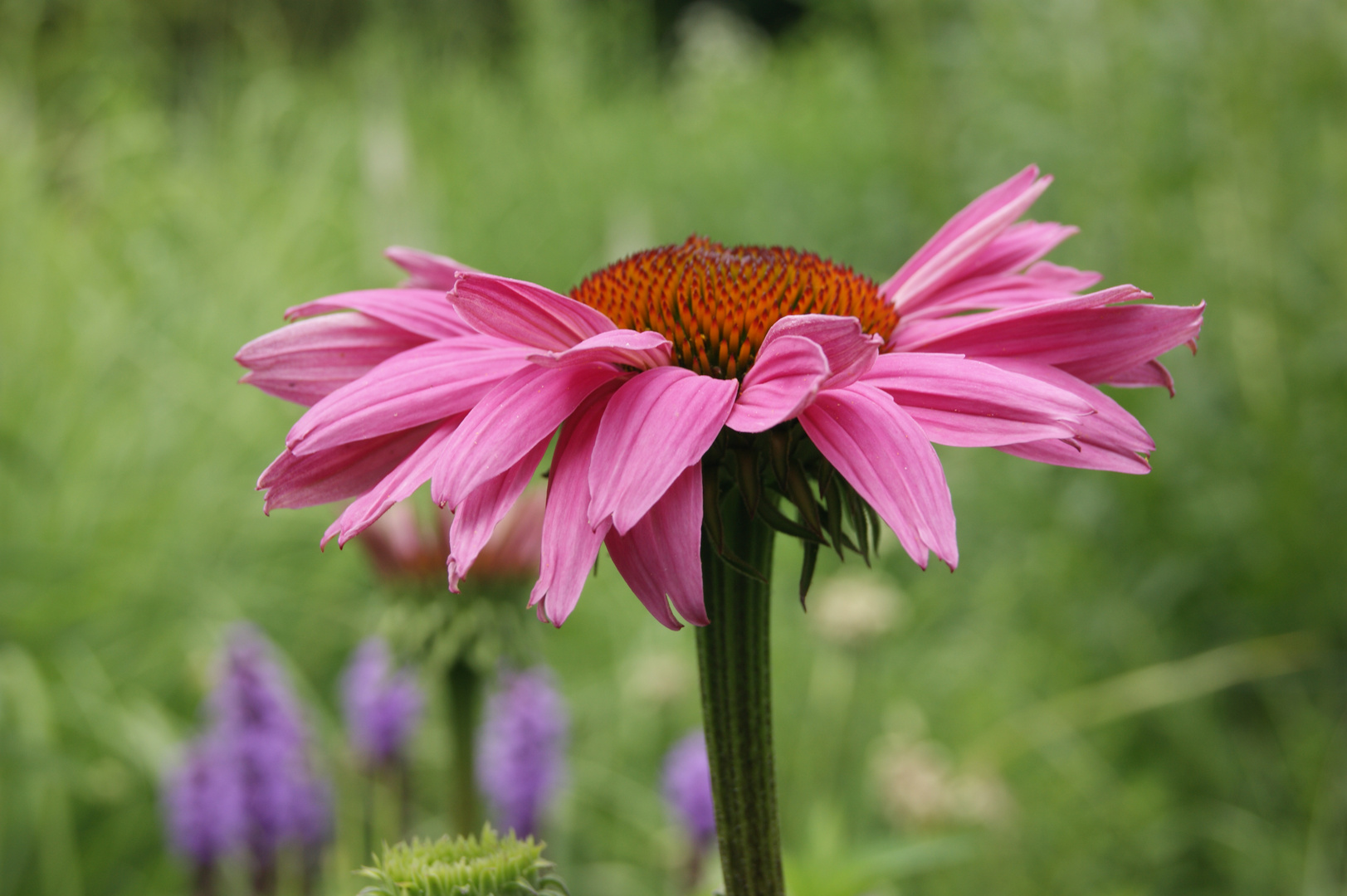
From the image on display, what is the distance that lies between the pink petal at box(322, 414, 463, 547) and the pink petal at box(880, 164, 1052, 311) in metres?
0.29

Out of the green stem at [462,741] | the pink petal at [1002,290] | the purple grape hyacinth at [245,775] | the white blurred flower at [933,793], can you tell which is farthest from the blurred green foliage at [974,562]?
the pink petal at [1002,290]

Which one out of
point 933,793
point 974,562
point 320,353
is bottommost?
point 933,793

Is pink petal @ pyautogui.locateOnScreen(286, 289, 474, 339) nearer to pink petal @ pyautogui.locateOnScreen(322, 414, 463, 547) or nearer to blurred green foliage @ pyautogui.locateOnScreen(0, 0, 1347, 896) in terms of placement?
pink petal @ pyautogui.locateOnScreen(322, 414, 463, 547)

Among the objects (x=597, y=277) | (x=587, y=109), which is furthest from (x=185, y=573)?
(x=587, y=109)

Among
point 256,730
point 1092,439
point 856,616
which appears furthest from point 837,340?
point 856,616

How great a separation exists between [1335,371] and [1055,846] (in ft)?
3.49

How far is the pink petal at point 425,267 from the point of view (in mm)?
627

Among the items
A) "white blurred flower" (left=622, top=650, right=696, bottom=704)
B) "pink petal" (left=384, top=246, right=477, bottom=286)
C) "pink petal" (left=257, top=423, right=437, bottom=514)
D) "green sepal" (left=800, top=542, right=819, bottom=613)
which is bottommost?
"white blurred flower" (left=622, top=650, right=696, bottom=704)

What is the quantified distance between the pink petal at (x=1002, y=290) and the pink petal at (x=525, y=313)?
0.23 metres

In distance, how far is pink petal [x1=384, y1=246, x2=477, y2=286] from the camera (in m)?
0.63

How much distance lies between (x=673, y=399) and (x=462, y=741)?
67cm

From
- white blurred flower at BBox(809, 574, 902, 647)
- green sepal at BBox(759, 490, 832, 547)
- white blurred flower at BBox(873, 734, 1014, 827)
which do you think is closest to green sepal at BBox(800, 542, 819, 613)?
green sepal at BBox(759, 490, 832, 547)

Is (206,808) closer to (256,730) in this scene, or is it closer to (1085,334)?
(256,730)

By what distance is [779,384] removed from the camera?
43 cm
